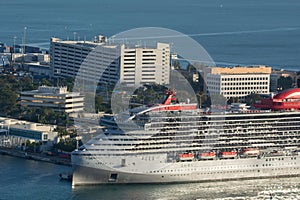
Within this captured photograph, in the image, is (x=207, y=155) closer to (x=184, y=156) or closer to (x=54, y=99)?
(x=184, y=156)

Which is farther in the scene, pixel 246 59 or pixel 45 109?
pixel 246 59

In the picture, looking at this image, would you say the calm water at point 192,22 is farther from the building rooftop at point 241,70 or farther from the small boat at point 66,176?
the small boat at point 66,176

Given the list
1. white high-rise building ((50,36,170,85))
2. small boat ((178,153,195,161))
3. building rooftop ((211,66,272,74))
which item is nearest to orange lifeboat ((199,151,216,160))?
small boat ((178,153,195,161))

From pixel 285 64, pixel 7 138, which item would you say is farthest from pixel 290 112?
pixel 285 64

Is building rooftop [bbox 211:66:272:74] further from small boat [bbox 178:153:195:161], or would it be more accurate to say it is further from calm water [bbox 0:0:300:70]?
small boat [bbox 178:153:195:161]

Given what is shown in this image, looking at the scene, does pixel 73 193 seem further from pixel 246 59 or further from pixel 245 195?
pixel 246 59
